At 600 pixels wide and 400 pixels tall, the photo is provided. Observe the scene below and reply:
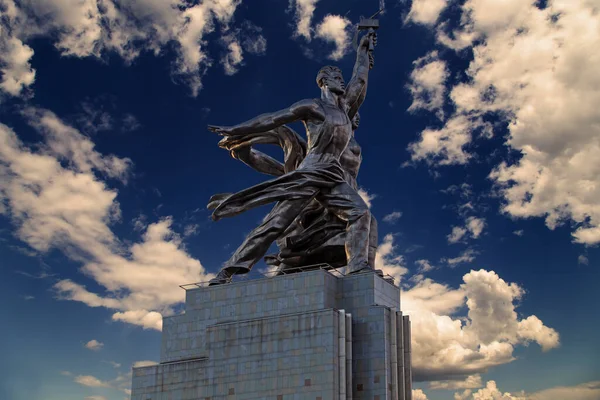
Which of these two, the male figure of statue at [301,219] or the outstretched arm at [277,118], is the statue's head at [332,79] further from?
the male figure of statue at [301,219]

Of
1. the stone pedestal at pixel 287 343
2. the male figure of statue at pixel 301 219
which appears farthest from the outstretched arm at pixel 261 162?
the stone pedestal at pixel 287 343

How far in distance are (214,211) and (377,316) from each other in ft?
26.0

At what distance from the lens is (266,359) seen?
27797mm

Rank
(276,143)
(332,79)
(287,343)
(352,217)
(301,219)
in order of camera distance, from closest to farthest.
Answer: (287,343), (352,217), (301,219), (332,79), (276,143)

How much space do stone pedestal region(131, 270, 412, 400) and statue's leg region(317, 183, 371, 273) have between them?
963 mm

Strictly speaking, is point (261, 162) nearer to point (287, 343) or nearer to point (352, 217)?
point (352, 217)

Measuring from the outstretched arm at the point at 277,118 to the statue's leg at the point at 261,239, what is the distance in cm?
317

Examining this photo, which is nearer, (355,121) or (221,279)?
(221,279)

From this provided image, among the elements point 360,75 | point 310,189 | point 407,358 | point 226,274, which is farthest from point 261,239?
point 360,75

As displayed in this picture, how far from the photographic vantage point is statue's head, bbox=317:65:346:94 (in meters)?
32.8

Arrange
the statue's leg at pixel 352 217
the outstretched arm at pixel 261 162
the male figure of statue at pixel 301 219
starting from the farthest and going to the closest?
1. the outstretched arm at pixel 261 162
2. the male figure of statue at pixel 301 219
3. the statue's leg at pixel 352 217

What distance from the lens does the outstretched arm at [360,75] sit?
33.9m

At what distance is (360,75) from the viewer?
34344 millimetres

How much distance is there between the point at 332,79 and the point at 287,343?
1103 cm
